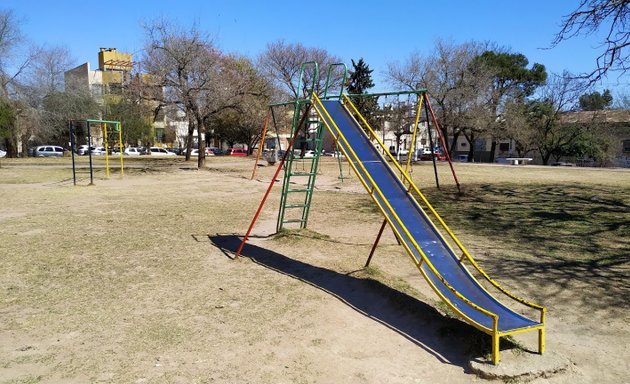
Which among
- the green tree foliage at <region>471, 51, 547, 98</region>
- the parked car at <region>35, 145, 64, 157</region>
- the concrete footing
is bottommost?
the concrete footing

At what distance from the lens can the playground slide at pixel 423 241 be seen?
418cm

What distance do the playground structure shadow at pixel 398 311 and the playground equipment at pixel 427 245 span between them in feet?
0.93

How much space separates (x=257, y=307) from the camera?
5.11m

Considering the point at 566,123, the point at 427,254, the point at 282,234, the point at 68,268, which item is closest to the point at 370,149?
the point at 427,254

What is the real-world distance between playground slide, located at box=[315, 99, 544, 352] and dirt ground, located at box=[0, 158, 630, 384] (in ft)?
1.01

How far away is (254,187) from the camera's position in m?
17.4

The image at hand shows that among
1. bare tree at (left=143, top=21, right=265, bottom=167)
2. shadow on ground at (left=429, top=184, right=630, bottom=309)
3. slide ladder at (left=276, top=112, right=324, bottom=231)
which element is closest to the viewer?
shadow on ground at (left=429, top=184, right=630, bottom=309)

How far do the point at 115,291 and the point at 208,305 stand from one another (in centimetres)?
124

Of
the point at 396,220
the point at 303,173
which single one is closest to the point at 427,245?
the point at 396,220

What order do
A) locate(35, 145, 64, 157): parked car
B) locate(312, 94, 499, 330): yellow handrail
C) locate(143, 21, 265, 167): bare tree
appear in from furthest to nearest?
locate(35, 145, 64, 157): parked car < locate(143, 21, 265, 167): bare tree < locate(312, 94, 499, 330): yellow handrail

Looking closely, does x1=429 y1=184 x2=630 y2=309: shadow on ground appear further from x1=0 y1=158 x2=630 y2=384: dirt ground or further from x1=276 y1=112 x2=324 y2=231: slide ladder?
x1=276 y1=112 x2=324 y2=231: slide ladder

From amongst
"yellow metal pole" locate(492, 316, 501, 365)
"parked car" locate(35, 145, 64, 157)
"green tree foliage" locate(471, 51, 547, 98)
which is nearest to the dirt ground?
"yellow metal pole" locate(492, 316, 501, 365)

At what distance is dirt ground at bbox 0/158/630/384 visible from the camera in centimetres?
383

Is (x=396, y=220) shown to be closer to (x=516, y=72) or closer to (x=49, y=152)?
(x=49, y=152)
